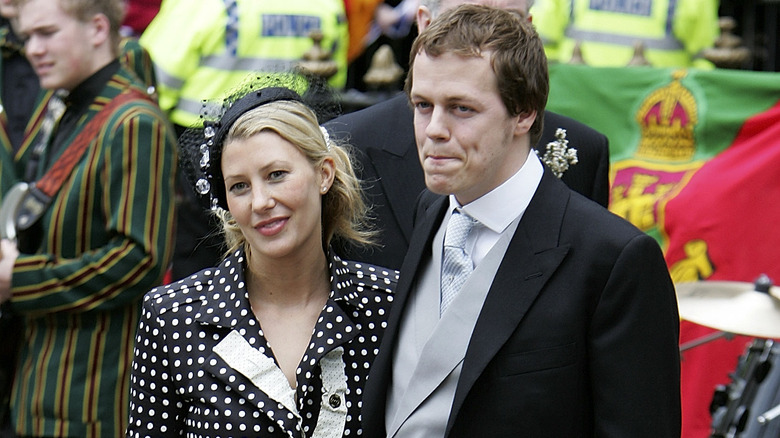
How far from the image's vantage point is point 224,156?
301 centimetres

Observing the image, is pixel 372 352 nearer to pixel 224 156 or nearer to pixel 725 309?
pixel 224 156

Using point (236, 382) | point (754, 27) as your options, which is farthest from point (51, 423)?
point (754, 27)

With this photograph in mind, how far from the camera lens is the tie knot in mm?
2668

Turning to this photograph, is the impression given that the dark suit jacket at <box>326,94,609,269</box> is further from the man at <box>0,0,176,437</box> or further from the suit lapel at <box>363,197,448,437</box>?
the man at <box>0,0,176,437</box>

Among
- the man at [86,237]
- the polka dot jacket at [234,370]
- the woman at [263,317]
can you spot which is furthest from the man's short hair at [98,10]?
the polka dot jacket at [234,370]

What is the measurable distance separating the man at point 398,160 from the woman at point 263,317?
395 millimetres

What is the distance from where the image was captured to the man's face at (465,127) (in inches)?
98.8

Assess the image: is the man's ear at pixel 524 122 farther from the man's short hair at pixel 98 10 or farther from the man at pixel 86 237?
the man's short hair at pixel 98 10

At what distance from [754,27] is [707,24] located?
1.21 meters

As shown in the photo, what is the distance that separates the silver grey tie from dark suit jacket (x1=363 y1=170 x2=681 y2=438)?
115 millimetres

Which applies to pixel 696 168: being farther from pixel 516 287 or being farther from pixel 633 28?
pixel 516 287

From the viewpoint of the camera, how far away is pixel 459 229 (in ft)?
8.80

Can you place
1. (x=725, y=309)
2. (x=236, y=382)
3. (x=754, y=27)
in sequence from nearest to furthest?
(x=236, y=382)
(x=725, y=309)
(x=754, y=27)

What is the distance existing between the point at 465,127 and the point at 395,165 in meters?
1.07
